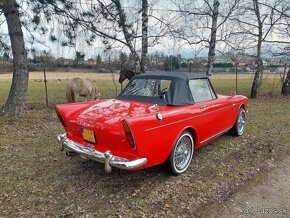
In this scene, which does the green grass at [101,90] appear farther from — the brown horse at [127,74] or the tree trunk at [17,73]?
the tree trunk at [17,73]

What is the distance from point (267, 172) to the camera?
432cm

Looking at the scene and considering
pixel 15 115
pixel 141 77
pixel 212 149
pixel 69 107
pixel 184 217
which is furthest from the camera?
pixel 15 115

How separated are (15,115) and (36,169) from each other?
3.90m

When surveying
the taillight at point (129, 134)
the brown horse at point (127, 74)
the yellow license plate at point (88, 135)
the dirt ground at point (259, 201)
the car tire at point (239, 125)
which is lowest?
the dirt ground at point (259, 201)

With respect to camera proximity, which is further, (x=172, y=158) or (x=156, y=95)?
(x=156, y=95)

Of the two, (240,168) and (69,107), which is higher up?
(69,107)

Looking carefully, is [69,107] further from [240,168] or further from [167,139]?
[240,168]

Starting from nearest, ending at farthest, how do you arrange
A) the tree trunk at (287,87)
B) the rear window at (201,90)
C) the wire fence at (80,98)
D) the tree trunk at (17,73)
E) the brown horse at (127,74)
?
the rear window at (201,90), the tree trunk at (17,73), the brown horse at (127,74), the wire fence at (80,98), the tree trunk at (287,87)

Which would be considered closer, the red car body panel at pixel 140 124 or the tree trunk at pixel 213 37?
the red car body panel at pixel 140 124

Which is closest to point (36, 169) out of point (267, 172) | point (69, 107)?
point (69, 107)

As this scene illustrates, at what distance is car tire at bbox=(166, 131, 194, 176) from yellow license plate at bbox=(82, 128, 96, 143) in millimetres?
1157

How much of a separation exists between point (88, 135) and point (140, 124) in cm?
83

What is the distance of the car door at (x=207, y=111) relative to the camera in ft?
14.7

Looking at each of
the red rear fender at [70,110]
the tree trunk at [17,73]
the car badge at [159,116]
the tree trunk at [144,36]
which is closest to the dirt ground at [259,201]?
the car badge at [159,116]
